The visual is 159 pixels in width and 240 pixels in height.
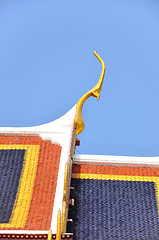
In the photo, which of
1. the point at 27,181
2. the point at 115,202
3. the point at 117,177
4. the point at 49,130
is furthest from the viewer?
the point at 49,130

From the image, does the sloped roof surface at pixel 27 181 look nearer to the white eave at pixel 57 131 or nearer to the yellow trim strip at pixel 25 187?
the yellow trim strip at pixel 25 187

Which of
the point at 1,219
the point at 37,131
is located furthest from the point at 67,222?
the point at 37,131

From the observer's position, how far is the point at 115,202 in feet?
47.5

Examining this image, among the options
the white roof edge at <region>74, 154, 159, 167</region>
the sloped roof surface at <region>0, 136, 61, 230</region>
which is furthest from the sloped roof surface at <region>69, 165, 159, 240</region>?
the sloped roof surface at <region>0, 136, 61, 230</region>

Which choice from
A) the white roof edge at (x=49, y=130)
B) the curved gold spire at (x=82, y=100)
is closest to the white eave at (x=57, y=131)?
the white roof edge at (x=49, y=130)

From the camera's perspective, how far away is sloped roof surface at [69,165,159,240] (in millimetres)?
13414

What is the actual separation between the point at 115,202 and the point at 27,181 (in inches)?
117

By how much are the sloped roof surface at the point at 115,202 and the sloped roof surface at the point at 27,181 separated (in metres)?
0.95

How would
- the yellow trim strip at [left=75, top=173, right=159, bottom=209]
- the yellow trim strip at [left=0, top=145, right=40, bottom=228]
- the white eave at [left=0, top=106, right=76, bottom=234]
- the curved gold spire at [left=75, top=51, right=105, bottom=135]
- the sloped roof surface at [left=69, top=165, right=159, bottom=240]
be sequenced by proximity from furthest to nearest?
1. the curved gold spire at [left=75, top=51, right=105, bottom=135]
2. the white eave at [left=0, top=106, right=76, bottom=234]
3. the yellow trim strip at [left=75, top=173, right=159, bottom=209]
4. the sloped roof surface at [left=69, top=165, right=159, bottom=240]
5. the yellow trim strip at [left=0, top=145, right=40, bottom=228]

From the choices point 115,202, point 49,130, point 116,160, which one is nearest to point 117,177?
point 116,160

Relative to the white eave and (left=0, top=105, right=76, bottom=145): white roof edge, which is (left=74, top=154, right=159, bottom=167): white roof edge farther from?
(left=0, top=105, right=76, bottom=145): white roof edge

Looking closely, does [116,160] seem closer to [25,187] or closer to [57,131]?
[57,131]

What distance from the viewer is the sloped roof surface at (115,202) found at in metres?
13.4

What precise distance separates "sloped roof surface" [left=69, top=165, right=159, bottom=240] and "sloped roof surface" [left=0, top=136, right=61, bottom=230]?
3.12 feet
